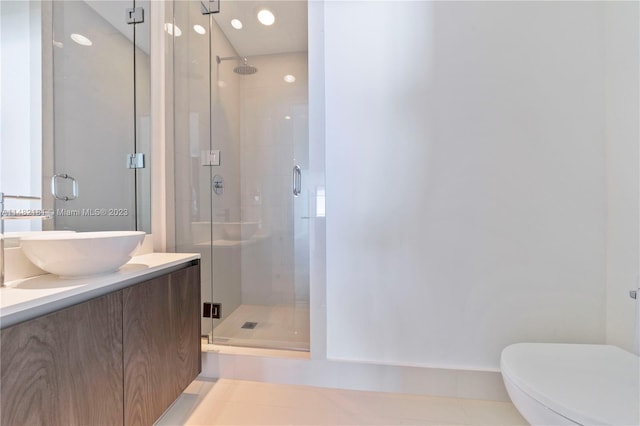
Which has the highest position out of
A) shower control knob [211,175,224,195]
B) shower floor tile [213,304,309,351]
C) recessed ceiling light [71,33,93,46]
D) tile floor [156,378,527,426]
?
recessed ceiling light [71,33,93,46]

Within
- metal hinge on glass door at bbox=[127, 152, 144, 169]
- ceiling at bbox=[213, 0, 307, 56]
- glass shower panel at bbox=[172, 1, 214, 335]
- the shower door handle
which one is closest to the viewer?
metal hinge on glass door at bbox=[127, 152, 144, 169]

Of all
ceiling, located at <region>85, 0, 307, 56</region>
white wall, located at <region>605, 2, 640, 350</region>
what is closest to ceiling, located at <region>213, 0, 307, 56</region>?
ceiling, located at <region>85, 0, 307, 56</region>

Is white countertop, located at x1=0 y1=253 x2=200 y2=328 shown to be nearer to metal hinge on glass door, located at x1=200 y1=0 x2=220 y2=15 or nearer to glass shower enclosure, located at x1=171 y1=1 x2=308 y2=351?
glass shower enclosure, located at x1=171 y1=1 x2=308 y2=351

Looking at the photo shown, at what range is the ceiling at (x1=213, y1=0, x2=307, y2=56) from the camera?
1712mm

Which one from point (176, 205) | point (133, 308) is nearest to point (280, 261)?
point (176, 205)

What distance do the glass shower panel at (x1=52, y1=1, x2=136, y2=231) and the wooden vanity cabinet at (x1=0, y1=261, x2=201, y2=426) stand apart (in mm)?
555

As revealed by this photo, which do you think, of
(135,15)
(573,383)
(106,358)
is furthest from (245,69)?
(573,383)

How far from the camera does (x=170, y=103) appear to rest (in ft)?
4.98

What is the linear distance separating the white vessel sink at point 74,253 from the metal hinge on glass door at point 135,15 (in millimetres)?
1328

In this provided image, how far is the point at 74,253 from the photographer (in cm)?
77

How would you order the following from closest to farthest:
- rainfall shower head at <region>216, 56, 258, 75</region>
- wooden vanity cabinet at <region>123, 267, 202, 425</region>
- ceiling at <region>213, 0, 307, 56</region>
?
1. wooden vanity cabinet at <region>123, 267, 202, 425</region>
2. ceiling at <region>213, 0, 307, 56</region>
3. rainfall shower head at <region>216, 56, 258, 75</region>

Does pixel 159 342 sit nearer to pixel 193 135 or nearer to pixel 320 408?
pixel 320 408

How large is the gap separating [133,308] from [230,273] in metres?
1.06

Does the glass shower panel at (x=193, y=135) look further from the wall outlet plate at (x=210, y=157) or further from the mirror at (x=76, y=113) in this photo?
the mirror at (x=76, y=113)
